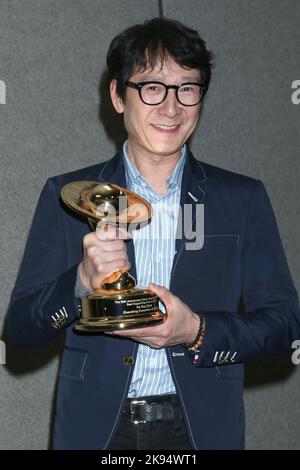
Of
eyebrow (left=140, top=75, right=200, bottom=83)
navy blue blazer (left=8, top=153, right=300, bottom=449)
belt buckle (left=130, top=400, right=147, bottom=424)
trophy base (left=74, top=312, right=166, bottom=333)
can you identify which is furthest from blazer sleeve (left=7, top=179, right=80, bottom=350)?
eyebrow (left=140, top=75, right=200, bottom=83)

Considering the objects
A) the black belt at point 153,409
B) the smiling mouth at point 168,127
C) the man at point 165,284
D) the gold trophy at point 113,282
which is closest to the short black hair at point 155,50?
the man at point 165,284

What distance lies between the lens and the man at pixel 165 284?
1.76 metres

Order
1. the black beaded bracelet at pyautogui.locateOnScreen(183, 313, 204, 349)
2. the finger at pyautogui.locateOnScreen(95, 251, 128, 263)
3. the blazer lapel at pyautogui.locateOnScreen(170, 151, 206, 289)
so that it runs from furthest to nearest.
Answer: the blazer lapel at pyautogui.locateOnScreen(170, 151, 206, 289) → the black beaded bracelet at pyautogui.locateOnScreen(183, 313, 204, 349) → the finger at pyautogui.locateOnScreen(95, 251, 128, 263)

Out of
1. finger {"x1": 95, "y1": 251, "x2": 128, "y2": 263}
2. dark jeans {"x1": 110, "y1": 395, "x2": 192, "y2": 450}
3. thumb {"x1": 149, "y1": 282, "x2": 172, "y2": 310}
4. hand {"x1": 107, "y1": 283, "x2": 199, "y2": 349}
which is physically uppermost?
finger {"x1": 95, "y1": 251, "x2": 128, "y2": 263}

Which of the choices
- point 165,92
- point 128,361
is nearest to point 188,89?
point 165,92

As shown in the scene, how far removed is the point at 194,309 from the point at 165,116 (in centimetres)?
42

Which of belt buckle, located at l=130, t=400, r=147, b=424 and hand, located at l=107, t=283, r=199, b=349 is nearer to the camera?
hand, located at l=107, t=283, r=199, b=349

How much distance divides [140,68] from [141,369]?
0.65 meters

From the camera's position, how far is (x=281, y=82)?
3.36 m

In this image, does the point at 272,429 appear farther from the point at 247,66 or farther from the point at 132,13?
the point at 132,13

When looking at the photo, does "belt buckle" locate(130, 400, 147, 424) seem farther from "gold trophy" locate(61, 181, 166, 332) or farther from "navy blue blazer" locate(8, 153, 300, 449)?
"gold trophy" locate(61, 181, 166, 332)

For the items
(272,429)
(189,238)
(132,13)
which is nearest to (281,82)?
(132,13)

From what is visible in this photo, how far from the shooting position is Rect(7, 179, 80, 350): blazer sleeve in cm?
176

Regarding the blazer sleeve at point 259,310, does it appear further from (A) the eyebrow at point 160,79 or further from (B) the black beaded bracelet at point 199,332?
(A) the eyebrow at point 160,79
